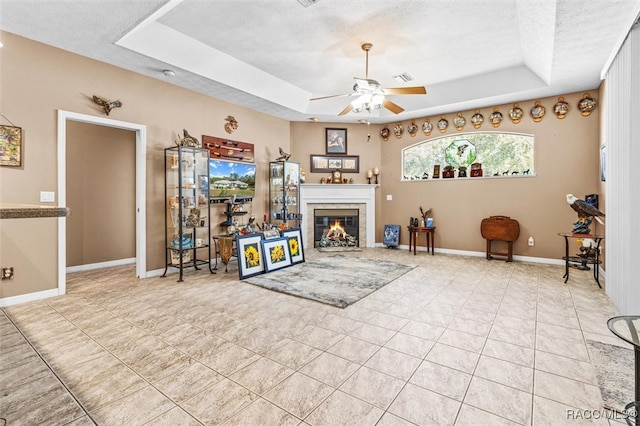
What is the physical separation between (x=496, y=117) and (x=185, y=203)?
5.80 meters

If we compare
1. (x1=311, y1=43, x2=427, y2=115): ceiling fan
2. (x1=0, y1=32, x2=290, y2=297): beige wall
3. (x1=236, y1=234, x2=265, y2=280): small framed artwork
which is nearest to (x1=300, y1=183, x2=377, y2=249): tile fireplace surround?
(x1=236, y1=234, x2=265, y2=280): small framed artwork

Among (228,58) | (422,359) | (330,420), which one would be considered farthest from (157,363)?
(228,58)

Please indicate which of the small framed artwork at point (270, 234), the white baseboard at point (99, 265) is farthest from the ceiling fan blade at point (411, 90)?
the white baseboard at point (99, 265)

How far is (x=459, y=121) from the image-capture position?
607 centimetres

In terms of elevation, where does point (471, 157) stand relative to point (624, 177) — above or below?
above

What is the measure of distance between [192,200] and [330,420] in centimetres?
391

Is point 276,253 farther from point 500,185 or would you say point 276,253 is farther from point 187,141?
point 500,185

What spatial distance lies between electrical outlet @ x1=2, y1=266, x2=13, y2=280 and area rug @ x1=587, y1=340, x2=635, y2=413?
17.2 ft

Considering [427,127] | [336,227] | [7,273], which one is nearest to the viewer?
[7,273]

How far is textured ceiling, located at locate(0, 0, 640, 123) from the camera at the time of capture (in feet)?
9.71

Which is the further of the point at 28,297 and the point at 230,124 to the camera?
the point at 230,124

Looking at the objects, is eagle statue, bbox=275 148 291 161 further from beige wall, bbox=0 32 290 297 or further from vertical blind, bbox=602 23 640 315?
vertical blind, bbox=602 23 640 315

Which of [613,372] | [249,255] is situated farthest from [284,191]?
[613,372]

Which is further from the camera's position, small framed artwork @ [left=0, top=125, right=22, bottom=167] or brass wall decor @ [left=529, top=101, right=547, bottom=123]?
brass wall decor @ [left=529, top=101, right=547, bottom=123]
